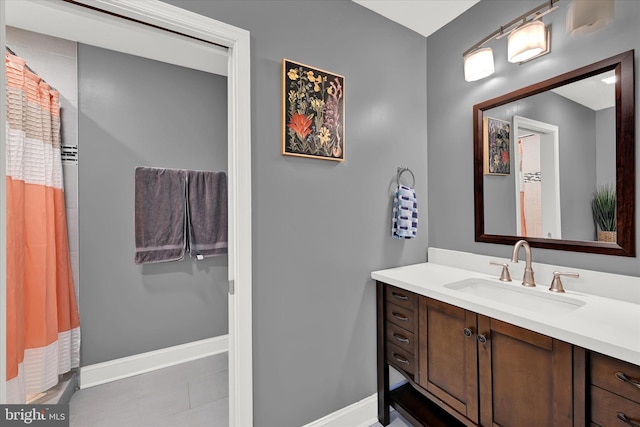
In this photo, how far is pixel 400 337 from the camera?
162 centimetres

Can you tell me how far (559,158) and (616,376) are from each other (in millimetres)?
1031

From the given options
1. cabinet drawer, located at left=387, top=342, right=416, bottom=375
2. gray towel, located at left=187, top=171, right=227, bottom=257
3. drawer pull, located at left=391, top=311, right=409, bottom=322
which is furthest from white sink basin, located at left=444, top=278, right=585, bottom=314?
gray towel, located at left=187, top=171, right=227, bottom=257

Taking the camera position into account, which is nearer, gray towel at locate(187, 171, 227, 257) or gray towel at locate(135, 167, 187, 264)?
gray towel at locate(135, 167, 187, 264)

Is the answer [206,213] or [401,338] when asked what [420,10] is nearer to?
[401,338]

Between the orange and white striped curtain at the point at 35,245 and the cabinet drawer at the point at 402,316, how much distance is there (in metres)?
2.10

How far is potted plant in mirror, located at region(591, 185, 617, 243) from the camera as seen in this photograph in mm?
1254

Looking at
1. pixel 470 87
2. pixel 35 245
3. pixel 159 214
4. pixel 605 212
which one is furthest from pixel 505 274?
pixel 35 245

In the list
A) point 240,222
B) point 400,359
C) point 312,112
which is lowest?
point 400,359

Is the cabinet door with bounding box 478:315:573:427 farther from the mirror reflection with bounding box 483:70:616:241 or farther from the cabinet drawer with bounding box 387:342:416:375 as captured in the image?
the mirror reflection with bounding box 483:70:616:241

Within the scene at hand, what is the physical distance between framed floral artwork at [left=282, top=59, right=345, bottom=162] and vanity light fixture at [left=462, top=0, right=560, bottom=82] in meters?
0.85

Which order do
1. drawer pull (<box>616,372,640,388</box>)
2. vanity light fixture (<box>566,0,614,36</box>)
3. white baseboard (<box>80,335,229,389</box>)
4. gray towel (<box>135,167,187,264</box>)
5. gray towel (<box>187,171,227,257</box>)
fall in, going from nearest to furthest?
drawer pull (<box>616,372,640,388</box>), vanity light fixture (<box>566,0,614,36</box>), white baseboard (<box>80,335,229,389</box>), gray towel (<box>135,167,187,264</box>), gray towel (<box>187,171,227,257</box>)

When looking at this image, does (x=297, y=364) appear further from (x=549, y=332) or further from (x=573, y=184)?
(x=573, y=184)

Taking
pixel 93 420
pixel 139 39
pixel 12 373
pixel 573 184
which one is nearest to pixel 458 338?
pixel 573 184

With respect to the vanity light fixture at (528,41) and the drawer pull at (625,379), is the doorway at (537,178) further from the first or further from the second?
the drawer pull at (625,379)
